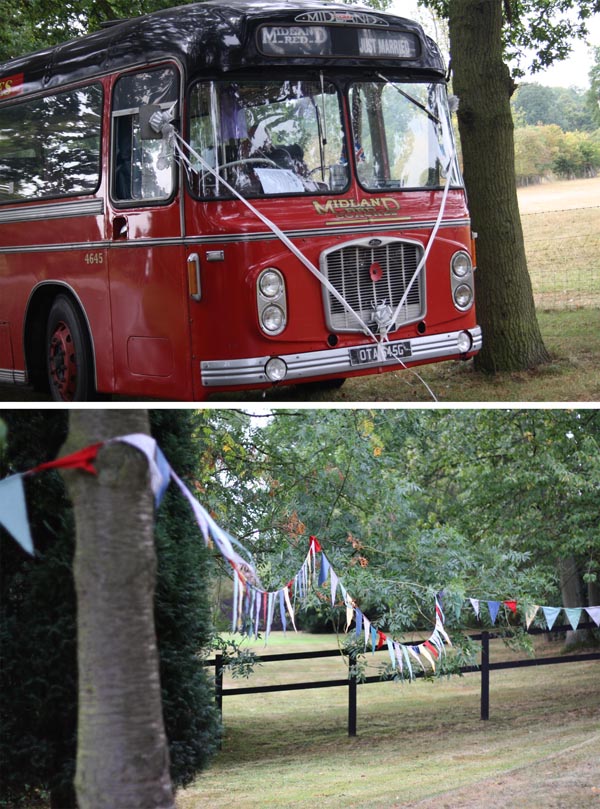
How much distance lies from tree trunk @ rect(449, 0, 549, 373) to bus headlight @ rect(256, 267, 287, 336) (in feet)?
12.4

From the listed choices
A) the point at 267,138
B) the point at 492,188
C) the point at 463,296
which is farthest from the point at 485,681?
the point at 267,138

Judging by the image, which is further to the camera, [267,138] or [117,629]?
[267,138]

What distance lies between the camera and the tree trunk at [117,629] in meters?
5.93

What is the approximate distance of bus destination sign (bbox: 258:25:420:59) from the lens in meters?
7.34

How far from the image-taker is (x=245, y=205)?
286 inches

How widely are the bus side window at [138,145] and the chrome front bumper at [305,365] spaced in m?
1.24

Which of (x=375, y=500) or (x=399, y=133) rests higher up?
(x=399, y=133)

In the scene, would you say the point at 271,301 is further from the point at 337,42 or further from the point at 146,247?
the point at 337,42

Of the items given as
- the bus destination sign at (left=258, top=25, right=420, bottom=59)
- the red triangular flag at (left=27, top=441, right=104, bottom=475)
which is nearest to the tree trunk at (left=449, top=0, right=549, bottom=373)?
the bus destination sign at (left=258, top=25, right=420, bottom=59)

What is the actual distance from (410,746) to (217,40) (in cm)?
827

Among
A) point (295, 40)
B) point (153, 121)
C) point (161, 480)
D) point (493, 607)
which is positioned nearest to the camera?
point (161, 480)

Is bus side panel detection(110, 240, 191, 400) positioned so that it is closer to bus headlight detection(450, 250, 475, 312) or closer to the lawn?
bus headlight detection(450, 250, 475, 312)

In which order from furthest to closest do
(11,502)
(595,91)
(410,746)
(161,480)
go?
(595,91), (410,746), (161,480), (11,502)

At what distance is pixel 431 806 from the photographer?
977 centimetres
